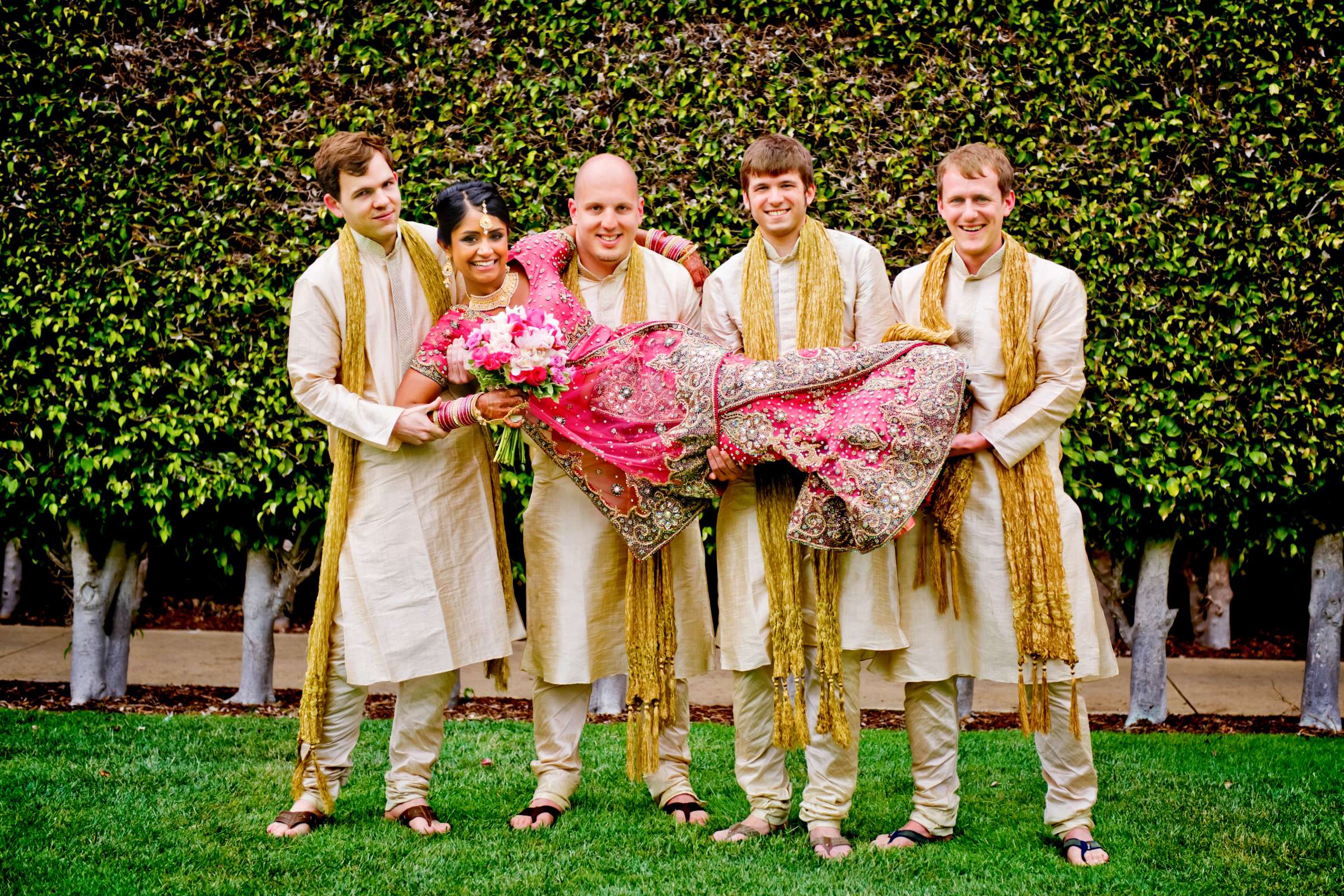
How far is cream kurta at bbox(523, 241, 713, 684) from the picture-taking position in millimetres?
4105

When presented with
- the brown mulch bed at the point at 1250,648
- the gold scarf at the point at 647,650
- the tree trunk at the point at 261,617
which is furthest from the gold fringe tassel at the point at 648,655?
the brown mulch bed at the point at 1250,648

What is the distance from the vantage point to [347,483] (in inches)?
161

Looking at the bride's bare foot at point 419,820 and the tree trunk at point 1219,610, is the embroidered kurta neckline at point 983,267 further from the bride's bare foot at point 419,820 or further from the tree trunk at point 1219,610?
the tree trunk at point 1219,610

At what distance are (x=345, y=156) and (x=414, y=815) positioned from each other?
224 cm

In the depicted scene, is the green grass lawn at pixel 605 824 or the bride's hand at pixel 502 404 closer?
the green grass lawn at pixel 605 824

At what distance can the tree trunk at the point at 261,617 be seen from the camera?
5.90 metres

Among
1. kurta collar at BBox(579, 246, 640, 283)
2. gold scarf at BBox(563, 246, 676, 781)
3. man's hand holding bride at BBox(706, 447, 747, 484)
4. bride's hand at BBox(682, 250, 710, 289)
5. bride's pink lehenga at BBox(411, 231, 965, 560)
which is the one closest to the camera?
bride's pink lehenga at BBox(411, 231, 965, 560)

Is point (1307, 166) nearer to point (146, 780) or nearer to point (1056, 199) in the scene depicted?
point (1056, 199)

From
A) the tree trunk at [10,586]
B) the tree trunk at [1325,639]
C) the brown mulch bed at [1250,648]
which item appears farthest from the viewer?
the tree trunk at [10,586]

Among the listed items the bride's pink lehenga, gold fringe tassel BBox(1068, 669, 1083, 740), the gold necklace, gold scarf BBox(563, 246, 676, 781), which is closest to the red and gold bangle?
the bride's pink lehenga

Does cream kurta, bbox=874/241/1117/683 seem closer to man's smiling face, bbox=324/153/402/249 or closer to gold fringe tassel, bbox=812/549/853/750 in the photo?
gold fringe tassel, bbox=812/549/853/750

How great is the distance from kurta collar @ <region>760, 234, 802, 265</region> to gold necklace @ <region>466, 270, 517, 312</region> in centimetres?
84

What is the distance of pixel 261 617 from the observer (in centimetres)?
589

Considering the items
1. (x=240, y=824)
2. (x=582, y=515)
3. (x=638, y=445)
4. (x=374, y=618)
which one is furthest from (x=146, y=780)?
(x=638, y=445)
